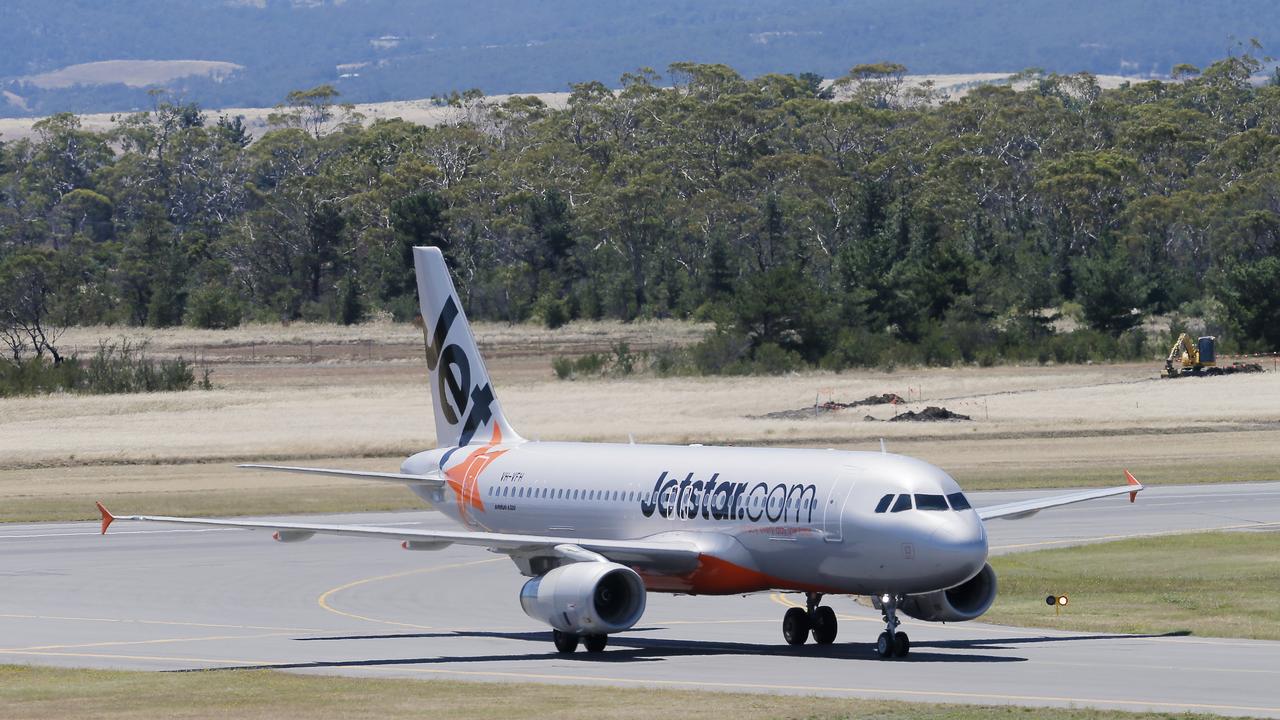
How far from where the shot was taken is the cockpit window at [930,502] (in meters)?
29.9

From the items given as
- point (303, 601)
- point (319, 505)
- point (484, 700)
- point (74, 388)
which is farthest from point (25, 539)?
point (74, 388)

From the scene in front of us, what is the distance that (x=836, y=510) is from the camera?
30516 millimetres

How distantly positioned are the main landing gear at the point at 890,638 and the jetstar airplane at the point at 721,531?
2 centimetres

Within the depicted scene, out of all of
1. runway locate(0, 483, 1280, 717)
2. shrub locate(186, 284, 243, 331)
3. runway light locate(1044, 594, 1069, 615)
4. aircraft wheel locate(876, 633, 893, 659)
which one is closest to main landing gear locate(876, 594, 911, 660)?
aircraft wheel locate(876, 633, 893, 659)

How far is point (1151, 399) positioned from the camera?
94312 millimetres

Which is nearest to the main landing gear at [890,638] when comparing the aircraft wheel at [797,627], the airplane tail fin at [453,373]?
the aircraft wheel at [797,627]

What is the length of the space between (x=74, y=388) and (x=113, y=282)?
73.9 meters

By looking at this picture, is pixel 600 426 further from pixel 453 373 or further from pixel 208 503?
pixel 453 373

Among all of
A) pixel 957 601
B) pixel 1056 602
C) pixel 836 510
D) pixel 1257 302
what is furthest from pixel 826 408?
pixel 836 510

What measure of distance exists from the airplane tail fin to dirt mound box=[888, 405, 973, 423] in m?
49.3

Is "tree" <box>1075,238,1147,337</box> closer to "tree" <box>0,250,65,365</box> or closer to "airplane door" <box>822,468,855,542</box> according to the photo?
"tree" <box>0,250,65,365</box>

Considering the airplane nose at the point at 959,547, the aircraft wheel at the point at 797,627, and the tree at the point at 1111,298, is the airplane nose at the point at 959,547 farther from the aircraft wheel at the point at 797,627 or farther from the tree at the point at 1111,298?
the tree at the point at 1111,298

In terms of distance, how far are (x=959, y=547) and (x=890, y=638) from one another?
213 cm

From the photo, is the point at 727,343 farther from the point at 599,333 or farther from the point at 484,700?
the point at 484,700
